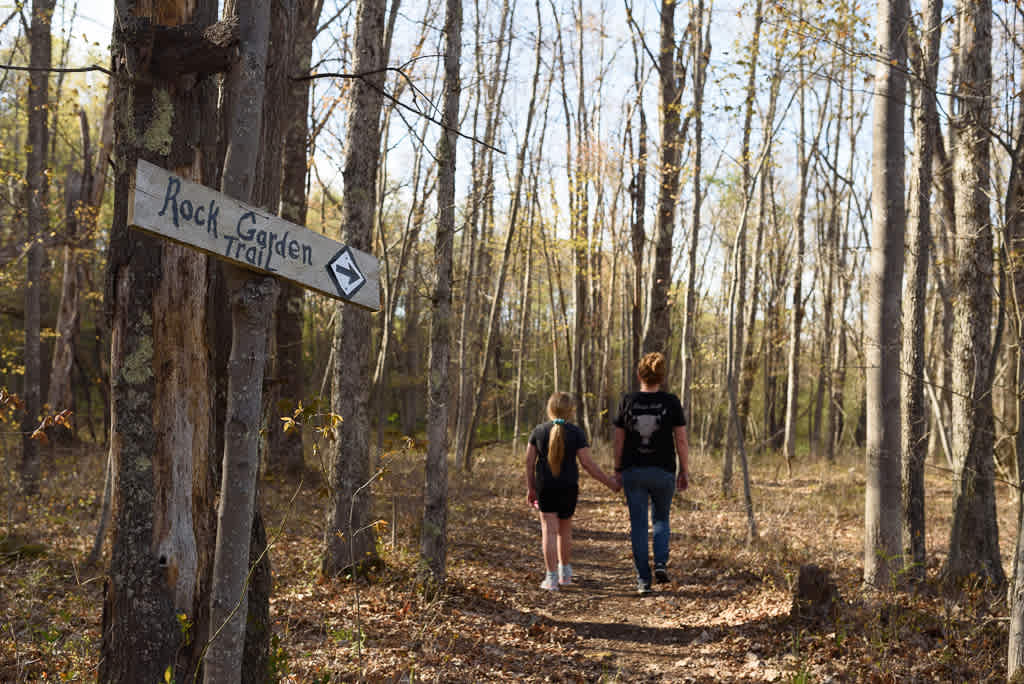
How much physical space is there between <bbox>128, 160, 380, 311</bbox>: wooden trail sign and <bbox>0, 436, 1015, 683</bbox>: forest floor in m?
0.97

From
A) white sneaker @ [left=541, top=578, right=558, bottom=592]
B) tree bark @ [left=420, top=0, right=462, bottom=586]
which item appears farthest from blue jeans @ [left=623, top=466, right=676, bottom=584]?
tree bark @ [left=420, top=0, right=462, bottom=586]

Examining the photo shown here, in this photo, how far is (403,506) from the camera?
33.4ft

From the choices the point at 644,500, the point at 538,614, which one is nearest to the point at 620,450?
the point at 644,500

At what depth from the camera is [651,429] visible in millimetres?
6664

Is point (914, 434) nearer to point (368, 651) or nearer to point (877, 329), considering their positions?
point (877, 329)

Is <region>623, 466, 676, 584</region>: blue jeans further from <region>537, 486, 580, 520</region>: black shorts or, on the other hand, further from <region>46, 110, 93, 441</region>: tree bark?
<region>46, 110, 93, 441</region>: tree bark

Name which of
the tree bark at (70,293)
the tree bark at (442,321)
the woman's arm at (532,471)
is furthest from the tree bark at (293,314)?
the woman's arm at (532,471)

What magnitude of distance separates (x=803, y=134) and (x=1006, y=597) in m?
17.8

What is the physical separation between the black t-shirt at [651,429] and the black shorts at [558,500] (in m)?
0.58

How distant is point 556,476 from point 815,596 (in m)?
2.35

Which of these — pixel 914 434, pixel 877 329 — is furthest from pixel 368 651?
pixel 914 434

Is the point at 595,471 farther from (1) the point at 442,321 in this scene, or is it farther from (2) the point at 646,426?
(1) the point at 442,321

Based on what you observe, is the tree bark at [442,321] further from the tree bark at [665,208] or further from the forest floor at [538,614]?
the tree bark at [665,208]

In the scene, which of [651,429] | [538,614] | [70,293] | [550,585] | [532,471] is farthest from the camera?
[70,293]
